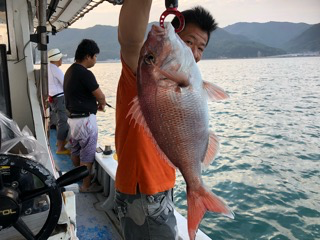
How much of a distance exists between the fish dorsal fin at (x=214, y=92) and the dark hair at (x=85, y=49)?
3.45 metres

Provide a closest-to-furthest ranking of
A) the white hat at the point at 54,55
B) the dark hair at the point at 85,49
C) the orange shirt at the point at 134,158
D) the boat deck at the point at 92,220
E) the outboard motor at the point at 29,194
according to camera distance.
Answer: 1. the outboard motor at the point at 29,194
2. the orange shirt at the point at 134,158
3. the boat deck at the point at 92,220
4. the dark hair at the point at 85,49
5. the white hat at the point at 54,55

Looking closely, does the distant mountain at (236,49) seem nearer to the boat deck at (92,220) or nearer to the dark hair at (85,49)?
the dark hair at (85,49)

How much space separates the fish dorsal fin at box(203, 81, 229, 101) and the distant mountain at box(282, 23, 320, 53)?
110m

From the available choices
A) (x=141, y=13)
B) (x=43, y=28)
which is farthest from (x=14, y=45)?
(x=141, y=13)

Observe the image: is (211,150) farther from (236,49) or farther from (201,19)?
(236,49)

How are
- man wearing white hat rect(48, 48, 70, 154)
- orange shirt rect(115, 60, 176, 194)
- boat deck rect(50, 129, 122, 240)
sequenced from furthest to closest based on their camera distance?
man wearing white hat rect(48, 48, 70, 154), boat deck rect(50, 129, 122, 240), orange shirt rect(115, 60, 176, 194)

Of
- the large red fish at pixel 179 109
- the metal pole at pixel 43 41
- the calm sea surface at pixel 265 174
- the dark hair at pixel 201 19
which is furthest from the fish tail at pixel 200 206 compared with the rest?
the calm sea surface at pixel 265 174

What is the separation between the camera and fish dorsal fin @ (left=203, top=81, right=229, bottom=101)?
1.26 metres

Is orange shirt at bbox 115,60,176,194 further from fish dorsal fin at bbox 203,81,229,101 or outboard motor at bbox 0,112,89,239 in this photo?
fish dorsal fin at bbox 203,81,229,101

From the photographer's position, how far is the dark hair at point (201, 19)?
1.76m

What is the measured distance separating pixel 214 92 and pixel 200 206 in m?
0.54

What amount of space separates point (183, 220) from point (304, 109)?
16.4 m

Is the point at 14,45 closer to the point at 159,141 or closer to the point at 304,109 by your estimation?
the point at 159,141

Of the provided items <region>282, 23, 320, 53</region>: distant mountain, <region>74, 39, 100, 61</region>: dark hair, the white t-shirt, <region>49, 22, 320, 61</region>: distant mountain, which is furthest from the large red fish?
<region>282, 23, 320, 53</region>: distant mountain
